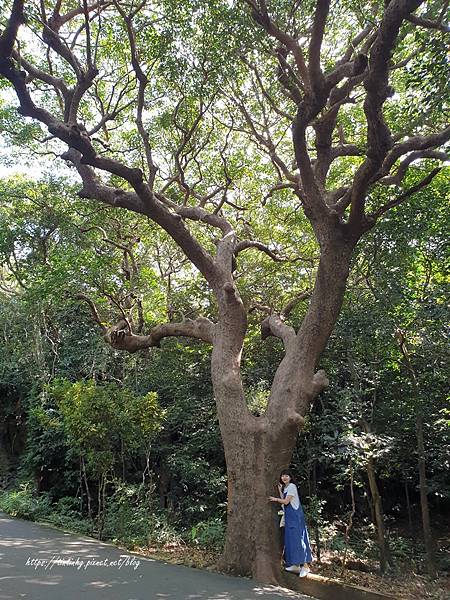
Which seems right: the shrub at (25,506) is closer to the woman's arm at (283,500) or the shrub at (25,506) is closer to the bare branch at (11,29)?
the woman's arm at (283,500)

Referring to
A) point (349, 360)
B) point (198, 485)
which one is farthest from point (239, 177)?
point (198, 485)

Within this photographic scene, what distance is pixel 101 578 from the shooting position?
497cm

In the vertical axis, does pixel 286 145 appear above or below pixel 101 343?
above

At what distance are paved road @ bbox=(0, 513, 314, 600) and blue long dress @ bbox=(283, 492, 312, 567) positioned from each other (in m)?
0.71

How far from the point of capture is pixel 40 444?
38.8 feet

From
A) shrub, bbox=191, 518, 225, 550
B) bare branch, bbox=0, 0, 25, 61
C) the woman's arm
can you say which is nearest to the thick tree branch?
the woman's arm

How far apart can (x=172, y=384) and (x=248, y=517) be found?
526cm

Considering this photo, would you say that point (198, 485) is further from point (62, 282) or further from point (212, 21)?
point (212, 21)

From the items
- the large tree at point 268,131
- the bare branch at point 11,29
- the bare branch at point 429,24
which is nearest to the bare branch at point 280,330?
the large tree at point 268,131

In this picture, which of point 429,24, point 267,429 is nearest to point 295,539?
Answer: point 267,429

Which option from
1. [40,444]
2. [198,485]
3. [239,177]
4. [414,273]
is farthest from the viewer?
[40,444]

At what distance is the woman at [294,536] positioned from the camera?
5875 mm

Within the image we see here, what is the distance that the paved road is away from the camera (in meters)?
4.44

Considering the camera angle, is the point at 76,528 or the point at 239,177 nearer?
the point at 76,528
